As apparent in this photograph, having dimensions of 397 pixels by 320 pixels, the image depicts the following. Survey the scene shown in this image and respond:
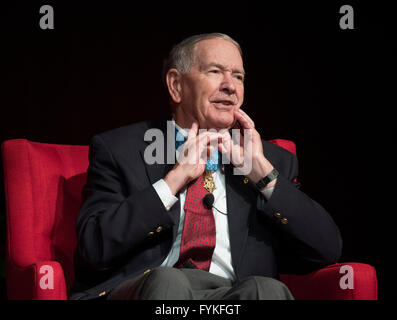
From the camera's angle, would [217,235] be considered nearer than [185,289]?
No

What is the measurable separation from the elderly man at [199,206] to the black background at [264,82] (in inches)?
34.6

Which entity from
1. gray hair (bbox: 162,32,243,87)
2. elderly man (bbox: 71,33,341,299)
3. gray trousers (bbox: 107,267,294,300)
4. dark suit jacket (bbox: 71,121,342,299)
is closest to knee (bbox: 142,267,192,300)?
gray trousers (bbox: 107,267,294,300)

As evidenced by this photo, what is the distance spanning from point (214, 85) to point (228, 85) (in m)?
0.05

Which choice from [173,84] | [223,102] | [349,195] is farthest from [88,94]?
[349,195]

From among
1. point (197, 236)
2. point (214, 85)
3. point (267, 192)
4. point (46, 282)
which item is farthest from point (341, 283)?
point (46, 282)

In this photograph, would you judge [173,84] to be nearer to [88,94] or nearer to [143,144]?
[143,144]

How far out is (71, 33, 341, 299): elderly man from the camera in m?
1.80

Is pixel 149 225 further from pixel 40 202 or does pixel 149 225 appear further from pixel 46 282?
pixel 40 202

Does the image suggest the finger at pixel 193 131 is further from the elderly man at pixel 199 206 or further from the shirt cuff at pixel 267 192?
the shirt cuff at pixel 267 192

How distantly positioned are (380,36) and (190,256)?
1666 millimetres

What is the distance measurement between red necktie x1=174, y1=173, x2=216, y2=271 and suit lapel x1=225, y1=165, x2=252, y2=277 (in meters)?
0.09

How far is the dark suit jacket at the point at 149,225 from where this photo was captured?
70.4 inches

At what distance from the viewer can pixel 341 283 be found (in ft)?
5.98

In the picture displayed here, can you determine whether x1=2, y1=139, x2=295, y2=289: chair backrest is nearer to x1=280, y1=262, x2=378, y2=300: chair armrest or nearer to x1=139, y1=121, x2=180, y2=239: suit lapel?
x1=139, y1=121, x2=180, y2=239: suit lapel
